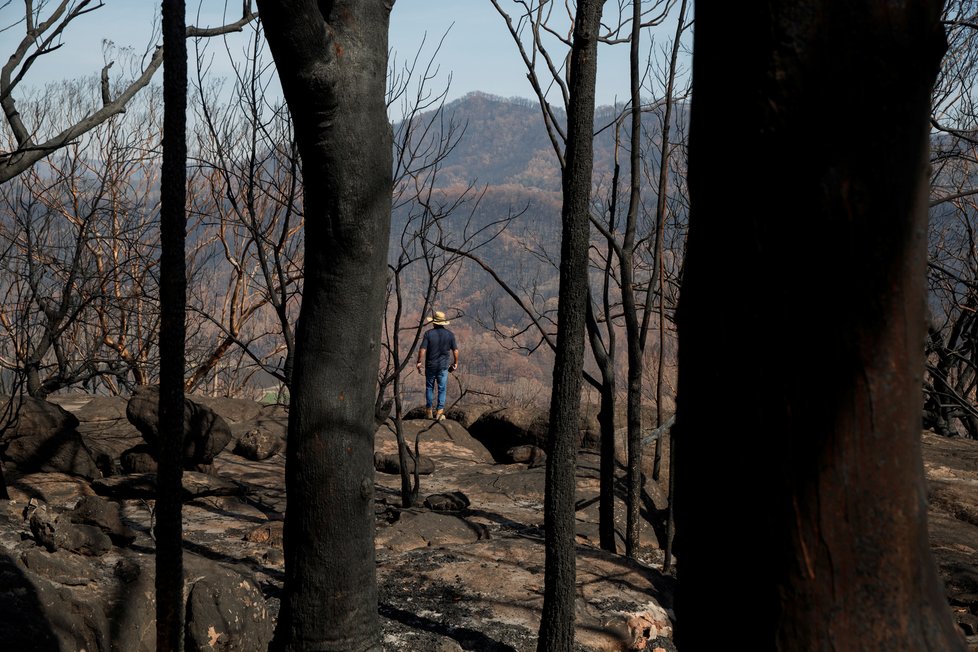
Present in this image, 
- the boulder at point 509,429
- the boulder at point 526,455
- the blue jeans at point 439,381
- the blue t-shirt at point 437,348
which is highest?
the blue t-shirt at point 437,348

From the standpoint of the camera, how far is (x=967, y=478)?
8.63 meters

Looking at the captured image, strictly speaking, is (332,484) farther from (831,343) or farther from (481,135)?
(481,135)

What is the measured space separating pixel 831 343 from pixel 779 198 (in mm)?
241

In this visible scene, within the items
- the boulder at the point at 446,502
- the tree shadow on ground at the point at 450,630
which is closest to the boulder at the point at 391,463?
the boulder at the point at 446,502

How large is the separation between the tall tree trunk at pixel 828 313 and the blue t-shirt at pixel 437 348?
10.8 meters

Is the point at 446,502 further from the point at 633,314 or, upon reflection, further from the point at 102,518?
the point at 102,518

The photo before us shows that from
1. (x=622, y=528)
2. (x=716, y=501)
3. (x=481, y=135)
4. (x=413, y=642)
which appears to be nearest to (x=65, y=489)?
(x=413, y=642)

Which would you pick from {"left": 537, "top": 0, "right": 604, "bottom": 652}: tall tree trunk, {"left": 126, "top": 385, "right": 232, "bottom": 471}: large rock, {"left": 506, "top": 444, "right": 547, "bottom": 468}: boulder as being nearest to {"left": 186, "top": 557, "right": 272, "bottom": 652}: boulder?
{"left": 537, "top": 0, "right": 604, "bottom": 652}: tall tree trunk

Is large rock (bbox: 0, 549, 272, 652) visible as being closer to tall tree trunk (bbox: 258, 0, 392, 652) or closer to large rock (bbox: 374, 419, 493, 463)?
tall tree trunk (bbox: 258, 0, 392, 652)

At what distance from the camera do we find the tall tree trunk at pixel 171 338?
2.86 m

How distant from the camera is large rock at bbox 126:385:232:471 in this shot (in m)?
7.25

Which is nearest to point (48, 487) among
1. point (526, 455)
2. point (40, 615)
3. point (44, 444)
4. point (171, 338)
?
point (44, 444)

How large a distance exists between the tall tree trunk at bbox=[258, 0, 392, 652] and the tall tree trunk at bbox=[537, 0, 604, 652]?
93cm

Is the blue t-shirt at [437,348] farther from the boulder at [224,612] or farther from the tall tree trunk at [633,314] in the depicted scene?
the boulder at [224,612]
